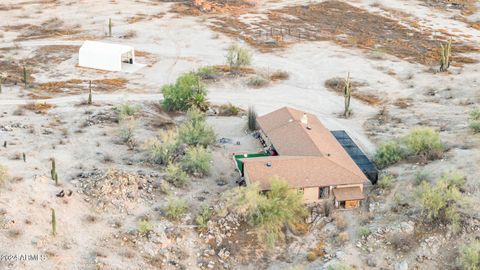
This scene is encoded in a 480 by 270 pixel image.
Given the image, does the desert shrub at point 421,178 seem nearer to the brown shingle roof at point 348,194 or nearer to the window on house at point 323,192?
the brown shingle roof at point 348,194

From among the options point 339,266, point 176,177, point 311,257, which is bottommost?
point 311,257

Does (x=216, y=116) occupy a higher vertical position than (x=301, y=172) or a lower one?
lower

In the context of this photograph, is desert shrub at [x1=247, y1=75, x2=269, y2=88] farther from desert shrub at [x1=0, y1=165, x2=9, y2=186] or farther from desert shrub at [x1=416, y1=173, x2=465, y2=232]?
desert shrub at [x1=0, y1=165, x2=9, y2=186]

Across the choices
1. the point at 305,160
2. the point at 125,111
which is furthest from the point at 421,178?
the point at 125,111

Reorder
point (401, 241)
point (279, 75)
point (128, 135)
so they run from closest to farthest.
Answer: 1. point (401, 241)
2. point (128, 135)
3. point (279, 75)

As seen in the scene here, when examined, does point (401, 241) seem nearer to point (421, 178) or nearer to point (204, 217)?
point (421, 178)
